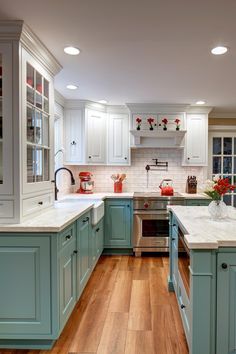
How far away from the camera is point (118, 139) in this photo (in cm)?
459

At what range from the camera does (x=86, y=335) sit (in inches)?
87.7

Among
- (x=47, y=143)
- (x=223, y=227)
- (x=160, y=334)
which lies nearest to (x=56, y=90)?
(x=47, y=143)

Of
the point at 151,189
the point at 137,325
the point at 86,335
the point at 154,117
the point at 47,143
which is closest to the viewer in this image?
the point at 86,335

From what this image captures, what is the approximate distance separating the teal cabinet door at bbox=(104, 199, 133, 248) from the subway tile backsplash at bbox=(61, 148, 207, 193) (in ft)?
2.18

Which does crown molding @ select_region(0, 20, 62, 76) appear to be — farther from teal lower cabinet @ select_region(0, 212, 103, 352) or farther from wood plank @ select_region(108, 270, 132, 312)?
wood plank @ select_region(108, 270, 132, 312)

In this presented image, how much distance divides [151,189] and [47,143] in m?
2.58

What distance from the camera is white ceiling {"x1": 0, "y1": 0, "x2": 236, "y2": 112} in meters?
1.83

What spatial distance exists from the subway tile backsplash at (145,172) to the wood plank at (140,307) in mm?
1939

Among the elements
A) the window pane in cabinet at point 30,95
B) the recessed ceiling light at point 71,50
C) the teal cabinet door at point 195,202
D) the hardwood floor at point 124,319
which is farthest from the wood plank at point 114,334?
the recessed ceiling light at point 71,50

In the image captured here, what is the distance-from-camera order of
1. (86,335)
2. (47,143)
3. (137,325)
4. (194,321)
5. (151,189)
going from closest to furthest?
(194,321) < (86,335) < (137,325) < (47,143) < (151,189)

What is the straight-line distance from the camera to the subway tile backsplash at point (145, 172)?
4.89 meters

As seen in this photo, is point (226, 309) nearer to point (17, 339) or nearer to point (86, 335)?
point (86, 335)

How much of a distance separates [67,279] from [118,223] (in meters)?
2.08

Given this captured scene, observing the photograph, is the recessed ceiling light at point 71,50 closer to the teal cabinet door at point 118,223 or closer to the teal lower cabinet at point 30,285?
the teal lower cabinet at point 30,285
